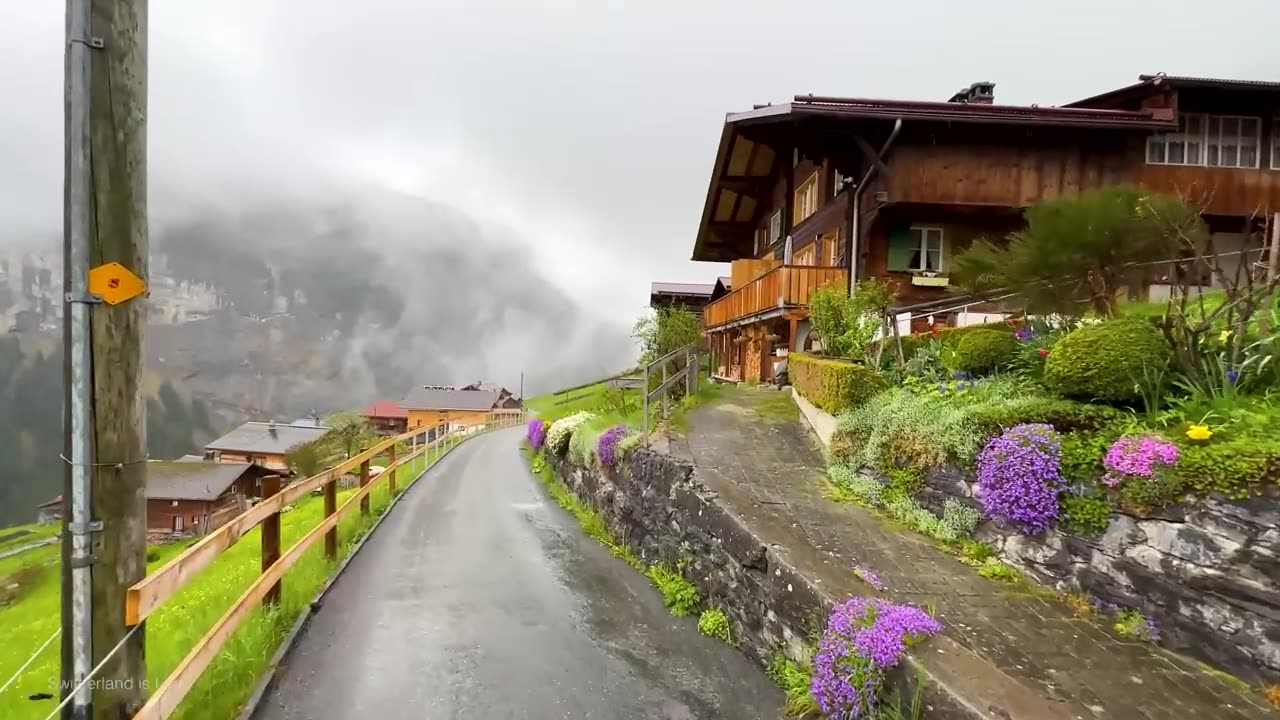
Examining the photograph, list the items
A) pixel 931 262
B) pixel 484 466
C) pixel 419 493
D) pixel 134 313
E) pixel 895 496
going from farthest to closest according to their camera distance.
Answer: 1. pixel 484 466
2. pixel 931 262
3. pixel 419 493
4. pixel 895 496
5. pixel 134 313

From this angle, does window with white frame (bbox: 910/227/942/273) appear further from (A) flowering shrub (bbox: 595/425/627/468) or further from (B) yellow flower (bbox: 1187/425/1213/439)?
(B) yellow flower (bbox: 1187/425/1213/439)

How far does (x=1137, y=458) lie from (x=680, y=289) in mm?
36690

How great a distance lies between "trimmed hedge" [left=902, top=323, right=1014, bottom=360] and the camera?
8.55 m

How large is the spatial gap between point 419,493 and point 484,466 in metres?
5.11

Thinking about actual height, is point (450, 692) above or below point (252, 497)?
above

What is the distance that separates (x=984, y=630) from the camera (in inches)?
175

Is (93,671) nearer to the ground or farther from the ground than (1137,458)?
nearer to the ground

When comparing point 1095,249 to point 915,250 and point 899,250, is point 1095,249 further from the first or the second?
point 915,250

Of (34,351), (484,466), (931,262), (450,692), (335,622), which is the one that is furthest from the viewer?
(34,351)

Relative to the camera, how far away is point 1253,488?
156 inches

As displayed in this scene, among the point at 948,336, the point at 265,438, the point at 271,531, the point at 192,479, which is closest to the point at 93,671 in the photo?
the point at 271,531

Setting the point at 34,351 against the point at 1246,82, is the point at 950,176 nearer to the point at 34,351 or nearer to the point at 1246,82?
the point at 1246,82

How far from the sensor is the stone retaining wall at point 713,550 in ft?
16.4

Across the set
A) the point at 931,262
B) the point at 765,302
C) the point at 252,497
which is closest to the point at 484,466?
the point at 765,302
